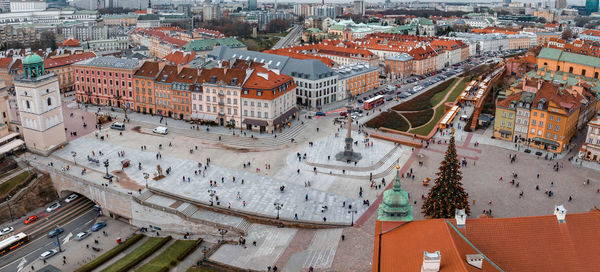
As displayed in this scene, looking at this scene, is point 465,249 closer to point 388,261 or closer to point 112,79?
point 388,261

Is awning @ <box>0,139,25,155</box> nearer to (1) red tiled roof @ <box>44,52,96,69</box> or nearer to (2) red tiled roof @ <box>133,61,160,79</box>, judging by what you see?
(2) red tiled roof @ <box>133,61,160,79</box>

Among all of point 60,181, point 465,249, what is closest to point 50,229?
point 60,181

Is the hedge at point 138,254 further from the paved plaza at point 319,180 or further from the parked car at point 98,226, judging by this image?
the parked car at point 98,226

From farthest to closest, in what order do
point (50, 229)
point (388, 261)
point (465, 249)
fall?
point (50, 229)
point (388, 261)
point (465, 249)

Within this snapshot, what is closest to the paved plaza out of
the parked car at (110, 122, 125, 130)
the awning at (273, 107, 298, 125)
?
the parked car at (110, 122, 125, 130)

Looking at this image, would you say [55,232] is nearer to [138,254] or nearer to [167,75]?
[138,254]

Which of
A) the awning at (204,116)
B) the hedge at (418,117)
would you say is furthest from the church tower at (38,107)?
the hedge at (418,117)

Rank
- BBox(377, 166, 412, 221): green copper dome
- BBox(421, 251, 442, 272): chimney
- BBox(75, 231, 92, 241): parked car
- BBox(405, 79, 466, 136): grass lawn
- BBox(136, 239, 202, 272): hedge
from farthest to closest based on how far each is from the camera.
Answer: BBox(405, 79, 466, 136): grass lawn < BBox(75, 231, 92, 241): parked car < BBox(136, 239, 202, 272): hedge < BBox(377, 166, 412, 221): green copper dome < BBox(421, 251, 442, 272): chimney
